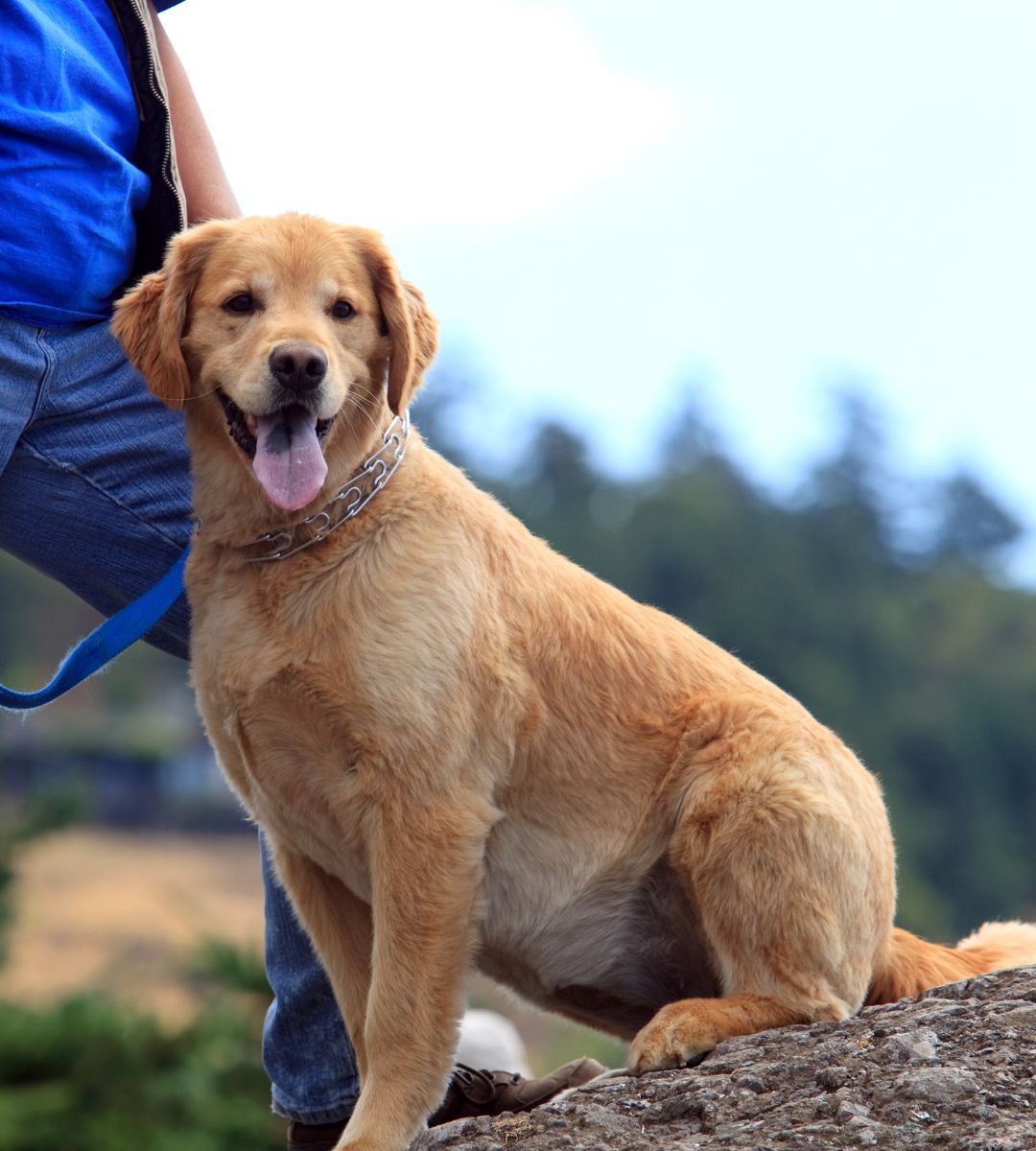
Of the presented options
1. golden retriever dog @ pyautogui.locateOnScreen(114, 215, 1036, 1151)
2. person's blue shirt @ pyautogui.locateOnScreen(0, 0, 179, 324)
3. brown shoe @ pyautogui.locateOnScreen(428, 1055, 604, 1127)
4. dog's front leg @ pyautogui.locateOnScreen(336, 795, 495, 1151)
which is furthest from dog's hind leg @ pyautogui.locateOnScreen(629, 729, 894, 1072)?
person's blue shirt @ pyautogui.locateOnScreen(0, 0, 179, 324)

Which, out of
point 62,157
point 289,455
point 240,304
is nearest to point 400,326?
point 240,304

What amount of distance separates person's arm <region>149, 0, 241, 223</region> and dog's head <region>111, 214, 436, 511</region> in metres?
0.30

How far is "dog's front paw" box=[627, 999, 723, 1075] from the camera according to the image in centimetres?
438

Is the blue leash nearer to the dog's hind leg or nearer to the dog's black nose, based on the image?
the dog's black nose

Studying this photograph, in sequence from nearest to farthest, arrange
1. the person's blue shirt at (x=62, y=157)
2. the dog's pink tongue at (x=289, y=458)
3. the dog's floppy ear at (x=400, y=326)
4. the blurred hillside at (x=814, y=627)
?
the person's blue shirt at (x=62, y=157)
the dog's pink tongue at (x=289, y=458)
the dog's floppy ear at (x=400, y=326)
the blurred hillside at (x=814, y=627)

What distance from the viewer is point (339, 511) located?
4.66 metres

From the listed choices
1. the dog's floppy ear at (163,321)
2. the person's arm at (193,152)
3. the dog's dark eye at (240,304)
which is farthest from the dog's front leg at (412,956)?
the person's arm at (193,152)

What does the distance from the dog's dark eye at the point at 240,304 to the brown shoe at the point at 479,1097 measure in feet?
7.50

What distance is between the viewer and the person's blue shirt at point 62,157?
433 centimetres

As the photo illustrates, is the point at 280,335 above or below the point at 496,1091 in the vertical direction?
above

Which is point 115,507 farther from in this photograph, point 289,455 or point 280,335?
point 280,335

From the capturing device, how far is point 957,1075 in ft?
12.5

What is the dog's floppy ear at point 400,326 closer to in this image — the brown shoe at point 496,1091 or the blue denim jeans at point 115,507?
the blue denim jeans at point 115,507

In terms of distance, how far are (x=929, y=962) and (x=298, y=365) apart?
246cm
